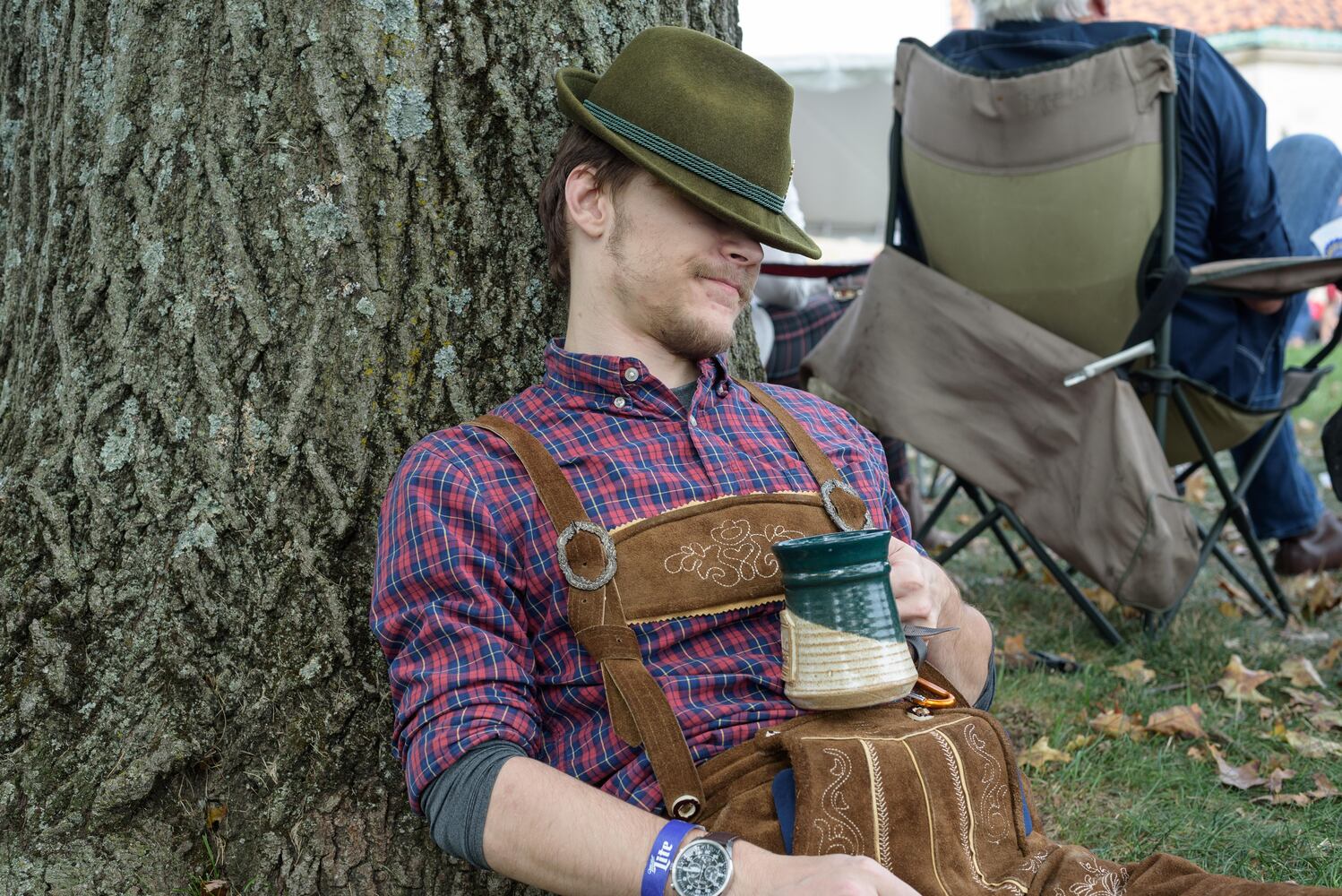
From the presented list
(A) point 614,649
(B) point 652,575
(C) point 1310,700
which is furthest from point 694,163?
(C) point 1310,700

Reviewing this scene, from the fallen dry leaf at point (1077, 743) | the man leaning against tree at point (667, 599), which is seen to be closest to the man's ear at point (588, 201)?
the man leaning against tree at point (667, 599)

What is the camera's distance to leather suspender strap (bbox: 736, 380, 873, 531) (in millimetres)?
2119

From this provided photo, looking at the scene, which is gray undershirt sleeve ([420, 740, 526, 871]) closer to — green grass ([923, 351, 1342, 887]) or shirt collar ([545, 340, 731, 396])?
shirt collar ([545, 340, 731, 396])

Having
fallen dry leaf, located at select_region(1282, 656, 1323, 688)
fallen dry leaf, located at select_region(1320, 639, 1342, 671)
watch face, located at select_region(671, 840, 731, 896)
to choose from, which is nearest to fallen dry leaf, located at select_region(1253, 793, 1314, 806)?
fallen dry leaf, located at select_region(1282, 656, 1323, 688)

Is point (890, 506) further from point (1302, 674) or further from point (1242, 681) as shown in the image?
point (1302, 674)

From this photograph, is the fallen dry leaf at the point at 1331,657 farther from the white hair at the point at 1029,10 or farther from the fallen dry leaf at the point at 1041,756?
the white hair at the point at 1029,10

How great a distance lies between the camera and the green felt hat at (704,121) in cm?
210

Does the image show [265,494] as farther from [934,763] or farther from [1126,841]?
[1126,841]

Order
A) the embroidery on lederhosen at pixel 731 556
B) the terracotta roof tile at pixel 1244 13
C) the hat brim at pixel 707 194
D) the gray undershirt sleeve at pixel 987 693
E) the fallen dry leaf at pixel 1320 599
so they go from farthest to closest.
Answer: the terracotta roof tile at pixel 1244 13
the fallen dry leaf at pixel 1320 599
the gray undershirt sleeve at pixel 987 693
the hat brim at pixel 707 194
the embroidery on lederhosen at pixel 731 556

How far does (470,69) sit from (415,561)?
990mm

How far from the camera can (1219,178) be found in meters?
3.81

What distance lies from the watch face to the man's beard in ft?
2.77

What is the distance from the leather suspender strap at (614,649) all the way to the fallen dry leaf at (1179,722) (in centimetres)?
189

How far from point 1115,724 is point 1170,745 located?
0.45ft
